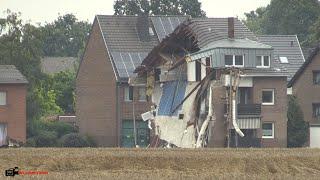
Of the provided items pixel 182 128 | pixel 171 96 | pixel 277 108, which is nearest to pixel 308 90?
pixel 277 108

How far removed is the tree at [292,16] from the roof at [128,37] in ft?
127

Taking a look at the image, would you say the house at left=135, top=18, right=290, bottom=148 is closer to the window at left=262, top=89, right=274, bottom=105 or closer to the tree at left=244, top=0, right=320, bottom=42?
the window at left=262, top=89, right=274, bottom=105

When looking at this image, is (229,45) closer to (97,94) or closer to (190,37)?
(190,37)

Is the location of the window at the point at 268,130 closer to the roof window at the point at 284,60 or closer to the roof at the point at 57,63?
the roof window at the point at 284,60

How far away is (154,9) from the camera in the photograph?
12800cm

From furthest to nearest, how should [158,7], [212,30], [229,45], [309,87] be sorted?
1. [158,7]
2. [309,87]
3. [212,30]
4. [229,45]

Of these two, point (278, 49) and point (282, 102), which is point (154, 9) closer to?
point (278, 49)

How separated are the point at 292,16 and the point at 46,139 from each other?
195ft

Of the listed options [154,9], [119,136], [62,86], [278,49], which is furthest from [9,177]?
[154,9]

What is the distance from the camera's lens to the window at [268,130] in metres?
80.6

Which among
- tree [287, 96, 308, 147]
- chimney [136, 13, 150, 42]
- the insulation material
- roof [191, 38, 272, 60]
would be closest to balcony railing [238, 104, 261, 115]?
the insulation material

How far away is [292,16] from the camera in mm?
137000

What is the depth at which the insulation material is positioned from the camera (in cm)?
7769

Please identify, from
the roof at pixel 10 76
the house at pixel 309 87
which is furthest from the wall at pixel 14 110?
the house at pixel 309 87
